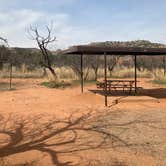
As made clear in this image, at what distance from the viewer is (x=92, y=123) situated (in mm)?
10711

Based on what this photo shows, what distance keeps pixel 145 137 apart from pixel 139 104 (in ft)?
19.7

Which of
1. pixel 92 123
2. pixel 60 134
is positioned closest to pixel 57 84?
pixel 92 123

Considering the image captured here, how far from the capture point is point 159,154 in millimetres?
7340

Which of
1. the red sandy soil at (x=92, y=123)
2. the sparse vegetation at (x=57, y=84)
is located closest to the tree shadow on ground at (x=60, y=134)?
the red sandy soil at (x=92, y=123)

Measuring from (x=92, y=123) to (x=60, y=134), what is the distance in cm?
168

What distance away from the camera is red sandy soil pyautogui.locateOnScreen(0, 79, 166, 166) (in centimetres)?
713

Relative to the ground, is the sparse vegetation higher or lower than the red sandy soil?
higher

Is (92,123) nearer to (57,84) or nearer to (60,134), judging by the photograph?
(60,134)

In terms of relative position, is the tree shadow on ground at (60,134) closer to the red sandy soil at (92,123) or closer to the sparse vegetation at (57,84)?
the red sandy soil at (92,123)

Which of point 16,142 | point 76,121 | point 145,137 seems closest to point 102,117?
point 76,121

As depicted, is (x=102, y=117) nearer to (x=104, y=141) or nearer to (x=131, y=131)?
(x=131, y=131)

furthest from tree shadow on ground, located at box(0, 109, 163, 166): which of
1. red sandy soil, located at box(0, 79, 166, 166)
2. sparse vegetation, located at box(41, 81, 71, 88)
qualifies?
sparse vegetation, located at box(41, 81, 71, 88)

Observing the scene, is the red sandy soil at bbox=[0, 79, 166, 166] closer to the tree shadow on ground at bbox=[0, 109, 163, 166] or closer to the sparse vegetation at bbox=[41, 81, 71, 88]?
the tree shadow on ground at bbox=[0, 109, 163, 166]

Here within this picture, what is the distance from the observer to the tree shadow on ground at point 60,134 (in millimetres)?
7893
